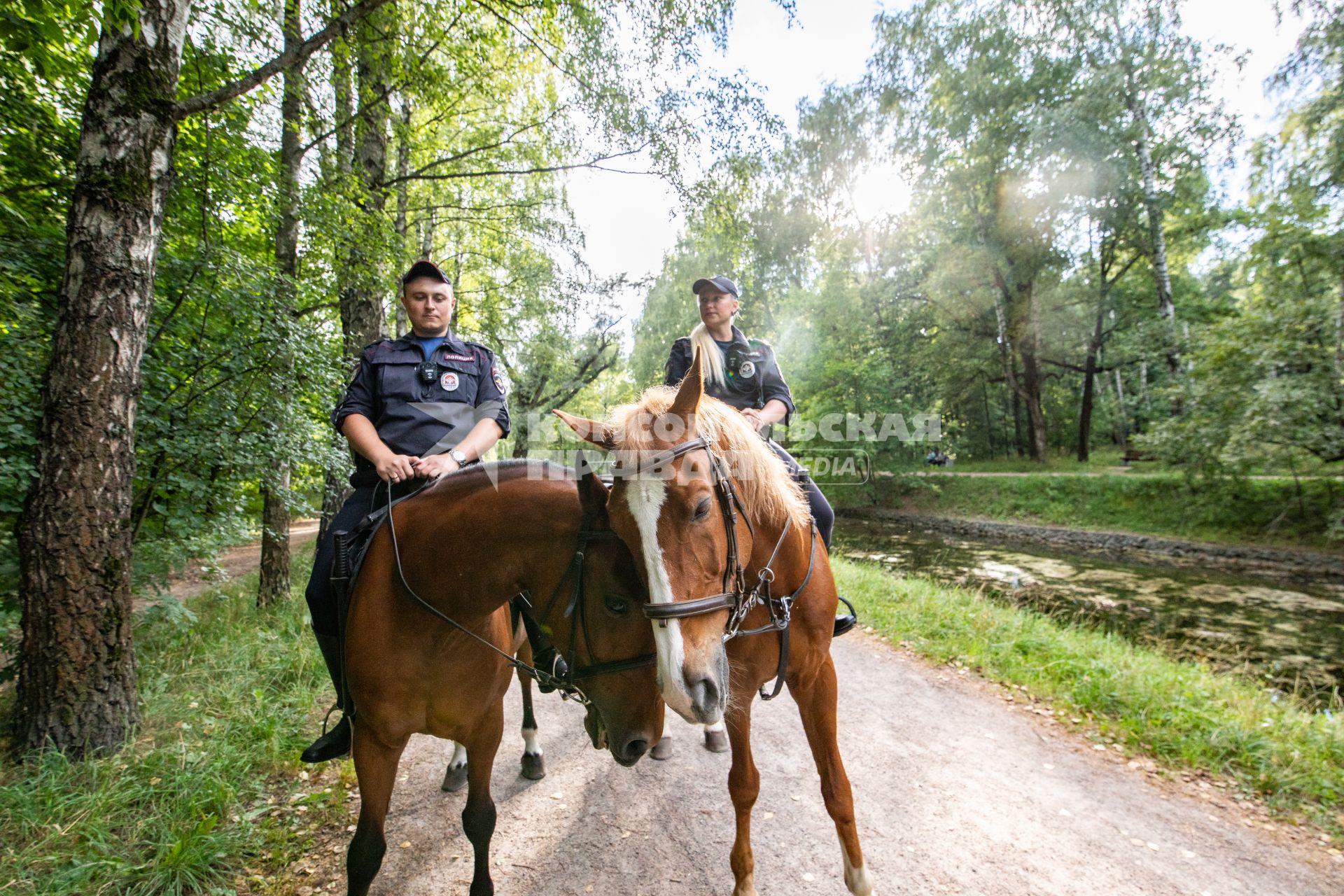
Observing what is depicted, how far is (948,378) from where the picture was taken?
26.0 metres

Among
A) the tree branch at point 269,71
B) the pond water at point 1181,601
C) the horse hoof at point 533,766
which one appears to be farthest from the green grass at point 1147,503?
the tree branch at point 269,71

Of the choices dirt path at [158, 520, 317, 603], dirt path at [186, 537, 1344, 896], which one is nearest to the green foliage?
dirt path at [186, 537, 1344, 896]

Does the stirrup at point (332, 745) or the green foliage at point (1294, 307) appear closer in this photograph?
the stirrup at point (332, 745)

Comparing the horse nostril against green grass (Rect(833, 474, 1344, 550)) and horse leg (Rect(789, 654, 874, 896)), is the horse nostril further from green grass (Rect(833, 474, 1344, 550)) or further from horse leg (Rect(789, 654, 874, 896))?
green grass (Rect(833, 474, 1344, 550))

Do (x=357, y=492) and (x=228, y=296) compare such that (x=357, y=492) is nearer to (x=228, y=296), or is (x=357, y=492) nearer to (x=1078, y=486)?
(x=228, y=296)

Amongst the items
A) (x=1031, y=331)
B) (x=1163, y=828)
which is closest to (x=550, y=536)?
(x=1163, y=828)

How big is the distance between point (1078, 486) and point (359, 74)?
21.8m

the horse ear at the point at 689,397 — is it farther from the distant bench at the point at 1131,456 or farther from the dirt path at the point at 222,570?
the distant bench at the point at 1131,456

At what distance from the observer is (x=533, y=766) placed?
3.68 metres

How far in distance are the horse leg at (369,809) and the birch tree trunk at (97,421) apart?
2.27 metres

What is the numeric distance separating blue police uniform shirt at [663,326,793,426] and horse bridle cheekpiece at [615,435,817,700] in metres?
1.06

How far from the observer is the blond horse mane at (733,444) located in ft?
6.38

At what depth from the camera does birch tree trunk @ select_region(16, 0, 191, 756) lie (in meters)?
3.04

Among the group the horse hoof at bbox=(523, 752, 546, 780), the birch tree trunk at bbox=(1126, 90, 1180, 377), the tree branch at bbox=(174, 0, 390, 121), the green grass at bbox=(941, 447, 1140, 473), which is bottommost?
the horse hoof at bbox=(523, 752, 546, 780)
